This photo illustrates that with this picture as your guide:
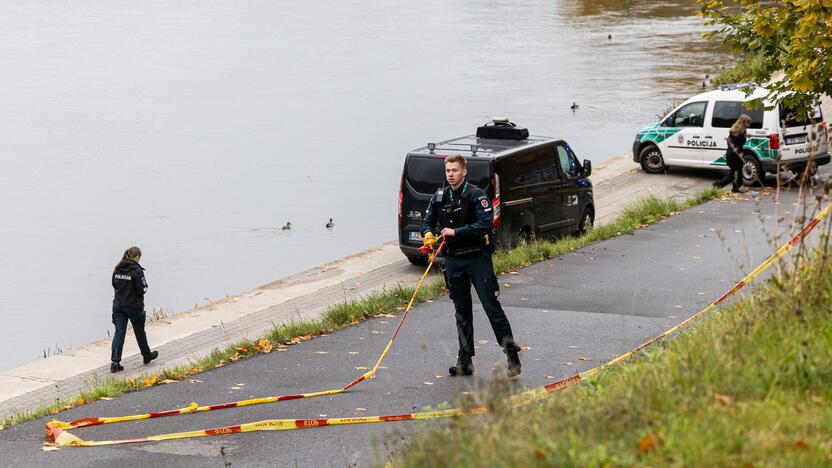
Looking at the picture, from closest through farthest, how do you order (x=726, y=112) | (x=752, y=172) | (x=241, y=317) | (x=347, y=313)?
1. (x=347, y=313)
2. (x=241, y=317)
3. (x=752, y=172)
4. (x=726, y=112)

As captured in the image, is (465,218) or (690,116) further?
(690,116)

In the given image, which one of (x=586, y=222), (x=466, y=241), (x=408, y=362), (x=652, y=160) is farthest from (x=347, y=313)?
(x=652, y=160)

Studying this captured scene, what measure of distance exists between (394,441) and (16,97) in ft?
122

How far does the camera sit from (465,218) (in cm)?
968

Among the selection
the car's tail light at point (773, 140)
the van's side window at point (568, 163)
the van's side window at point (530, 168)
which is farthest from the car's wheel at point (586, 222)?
the car's tail light at point (773, 140)

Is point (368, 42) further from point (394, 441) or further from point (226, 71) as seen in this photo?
point (394, 441)

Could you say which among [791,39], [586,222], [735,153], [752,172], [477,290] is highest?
[791,39]

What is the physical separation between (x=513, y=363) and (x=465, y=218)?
1.26 m

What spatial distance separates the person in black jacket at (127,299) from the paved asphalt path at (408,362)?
113 inches

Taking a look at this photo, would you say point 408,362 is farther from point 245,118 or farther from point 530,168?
point 245,118

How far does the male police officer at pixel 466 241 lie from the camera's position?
379 inches

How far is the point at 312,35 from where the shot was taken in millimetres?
58938

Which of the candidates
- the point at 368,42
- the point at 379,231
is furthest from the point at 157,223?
the point at 368,42

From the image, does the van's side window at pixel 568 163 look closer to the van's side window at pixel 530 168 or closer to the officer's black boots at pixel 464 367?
the van's side window at pixel 530 168
